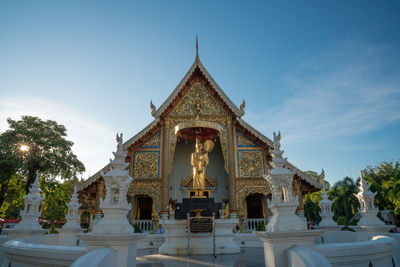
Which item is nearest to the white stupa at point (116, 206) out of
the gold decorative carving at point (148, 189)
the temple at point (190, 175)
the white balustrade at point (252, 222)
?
the temple at point (190, 175)

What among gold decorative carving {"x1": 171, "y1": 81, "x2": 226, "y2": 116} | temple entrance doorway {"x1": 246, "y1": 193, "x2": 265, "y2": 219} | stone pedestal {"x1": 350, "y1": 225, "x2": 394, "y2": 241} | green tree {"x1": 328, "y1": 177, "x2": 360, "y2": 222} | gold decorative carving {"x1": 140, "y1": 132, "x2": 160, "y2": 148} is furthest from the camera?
green tree {"x1": 328, "y1": 177, "x2": 360, "y2": 222}

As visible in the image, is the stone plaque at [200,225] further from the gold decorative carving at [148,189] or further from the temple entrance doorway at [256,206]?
the temple entrance doorway at [256,206]

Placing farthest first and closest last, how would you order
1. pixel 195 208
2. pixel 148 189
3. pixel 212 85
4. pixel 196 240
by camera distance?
pixel 212 85 → pixel 148 189 → pixel 195 208 → pixel 196 240

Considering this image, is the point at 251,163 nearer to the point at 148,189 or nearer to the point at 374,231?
the point at 148,189

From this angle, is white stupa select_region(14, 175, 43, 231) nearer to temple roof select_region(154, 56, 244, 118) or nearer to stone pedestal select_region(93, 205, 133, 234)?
stone pedestal select_region(93, 205, 133, 234)

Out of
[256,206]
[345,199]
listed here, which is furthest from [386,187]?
[256,206]

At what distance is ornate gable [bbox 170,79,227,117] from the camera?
12664mm

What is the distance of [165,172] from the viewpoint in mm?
11766

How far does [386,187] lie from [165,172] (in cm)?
1898

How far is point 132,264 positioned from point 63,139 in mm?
17917

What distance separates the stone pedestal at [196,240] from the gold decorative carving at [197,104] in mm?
6784

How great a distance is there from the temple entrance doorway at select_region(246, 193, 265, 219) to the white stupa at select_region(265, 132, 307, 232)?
9.64 m

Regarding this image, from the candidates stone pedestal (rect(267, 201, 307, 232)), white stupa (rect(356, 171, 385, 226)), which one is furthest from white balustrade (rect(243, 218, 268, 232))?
stone pedestal (rect(267, 201, 307, 232))

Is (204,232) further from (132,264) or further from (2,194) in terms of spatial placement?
(2,194)
